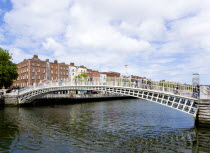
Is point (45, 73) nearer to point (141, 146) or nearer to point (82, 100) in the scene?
point (82, 100)

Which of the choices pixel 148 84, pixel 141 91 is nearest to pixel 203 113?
pixel 148 84

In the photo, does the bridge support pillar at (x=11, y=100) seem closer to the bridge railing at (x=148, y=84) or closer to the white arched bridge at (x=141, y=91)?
the white arched bridge at (x=141, y=91)

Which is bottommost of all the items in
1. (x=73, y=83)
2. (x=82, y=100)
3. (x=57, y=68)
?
(x=82, y=100)

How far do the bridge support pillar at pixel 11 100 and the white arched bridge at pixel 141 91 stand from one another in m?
0.53

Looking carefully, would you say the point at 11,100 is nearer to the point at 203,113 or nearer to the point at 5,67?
the point at 5,67

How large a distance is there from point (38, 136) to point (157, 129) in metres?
9.52

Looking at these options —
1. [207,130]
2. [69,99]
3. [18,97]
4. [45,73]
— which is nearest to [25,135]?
[207,130]

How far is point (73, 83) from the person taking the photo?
1151 inches

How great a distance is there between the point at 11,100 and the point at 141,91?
84.0 ft

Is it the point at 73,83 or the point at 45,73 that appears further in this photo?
the point at 45,73

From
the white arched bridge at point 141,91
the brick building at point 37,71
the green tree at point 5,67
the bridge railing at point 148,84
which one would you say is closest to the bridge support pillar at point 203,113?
the white arched bridge at point 141,91

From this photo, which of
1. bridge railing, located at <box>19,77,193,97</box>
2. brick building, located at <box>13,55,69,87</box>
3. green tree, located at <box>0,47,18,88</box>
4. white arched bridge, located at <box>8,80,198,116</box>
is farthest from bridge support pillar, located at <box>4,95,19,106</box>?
brick building, located at <box>13,55,69,87</box>

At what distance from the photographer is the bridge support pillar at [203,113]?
50.9 feet

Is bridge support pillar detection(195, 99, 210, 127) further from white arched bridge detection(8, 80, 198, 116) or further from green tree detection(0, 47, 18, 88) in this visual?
green tree detection(0, 47, 18, 88)
